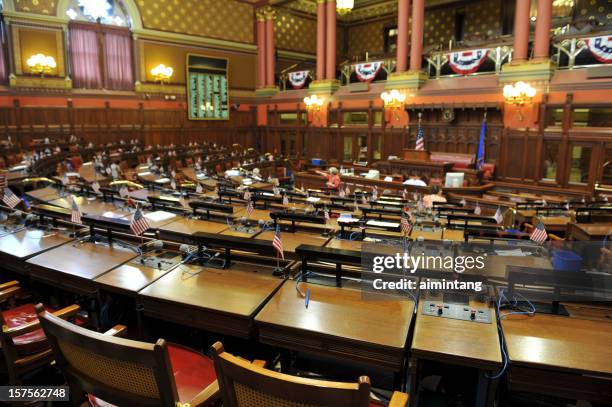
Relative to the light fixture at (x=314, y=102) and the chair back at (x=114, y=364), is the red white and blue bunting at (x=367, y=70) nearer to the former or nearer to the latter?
the light fixture at (x=314, y=102)

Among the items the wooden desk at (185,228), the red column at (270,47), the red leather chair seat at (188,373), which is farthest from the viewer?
the red column at (270,47)

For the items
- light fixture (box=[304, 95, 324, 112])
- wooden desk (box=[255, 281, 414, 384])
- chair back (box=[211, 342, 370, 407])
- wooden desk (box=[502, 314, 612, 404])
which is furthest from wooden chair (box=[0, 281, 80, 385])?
light fixture (box=[304, 95, 324, 112])

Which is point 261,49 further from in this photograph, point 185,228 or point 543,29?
point 185,228

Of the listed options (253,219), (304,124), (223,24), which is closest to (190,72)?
(223,24)

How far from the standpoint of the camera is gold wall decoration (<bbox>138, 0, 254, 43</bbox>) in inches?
727

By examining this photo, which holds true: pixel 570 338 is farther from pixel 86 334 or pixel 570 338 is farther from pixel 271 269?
pixel 86 334

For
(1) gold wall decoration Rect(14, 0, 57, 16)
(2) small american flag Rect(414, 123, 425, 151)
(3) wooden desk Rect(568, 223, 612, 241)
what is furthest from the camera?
(1) gold wall decoration Rect(14, 0, 57, 16)

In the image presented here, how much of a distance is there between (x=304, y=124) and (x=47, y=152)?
11.6m

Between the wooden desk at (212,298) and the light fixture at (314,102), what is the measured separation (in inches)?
636

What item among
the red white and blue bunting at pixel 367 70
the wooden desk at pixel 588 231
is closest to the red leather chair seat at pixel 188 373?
the wooden desk at pixel 588 231

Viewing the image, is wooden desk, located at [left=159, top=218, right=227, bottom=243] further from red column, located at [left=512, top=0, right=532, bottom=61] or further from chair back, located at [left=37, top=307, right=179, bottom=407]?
red column, located at [left=512, top=0, right=532, bottom=61]

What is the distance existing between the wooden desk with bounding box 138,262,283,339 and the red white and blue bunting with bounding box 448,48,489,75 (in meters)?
13.2

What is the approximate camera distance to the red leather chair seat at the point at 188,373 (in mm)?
2586

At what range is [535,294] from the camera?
3146 mm
